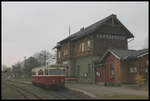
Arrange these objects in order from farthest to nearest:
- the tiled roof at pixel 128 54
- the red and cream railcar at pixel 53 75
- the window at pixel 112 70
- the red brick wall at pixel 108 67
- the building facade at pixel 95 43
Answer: the building facade at pixel 95 43 → the window at pixel 112 70 → the red brick wall at pixel 108 67 → the tiled roof at pixel 128 54 → the red and cream railcar at pixel 53 75

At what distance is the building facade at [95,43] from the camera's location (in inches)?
1457

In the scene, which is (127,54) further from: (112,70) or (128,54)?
(112,70)

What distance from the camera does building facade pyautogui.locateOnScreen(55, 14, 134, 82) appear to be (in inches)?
1457

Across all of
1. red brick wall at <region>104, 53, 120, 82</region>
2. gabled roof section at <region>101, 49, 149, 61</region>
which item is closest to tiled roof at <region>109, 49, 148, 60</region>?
gabled roof section at <region>101, 49, 149, 61</region>

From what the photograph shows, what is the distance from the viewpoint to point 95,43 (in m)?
37.1

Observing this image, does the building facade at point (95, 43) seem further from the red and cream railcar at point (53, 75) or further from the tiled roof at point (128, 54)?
the red and cream railcar at point (53, 75)

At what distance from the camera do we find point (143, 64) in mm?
27797

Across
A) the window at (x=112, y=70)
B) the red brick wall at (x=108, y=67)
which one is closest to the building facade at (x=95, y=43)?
the red brick wall at (x=108, y=67)

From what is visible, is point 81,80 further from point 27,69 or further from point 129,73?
point 27,69

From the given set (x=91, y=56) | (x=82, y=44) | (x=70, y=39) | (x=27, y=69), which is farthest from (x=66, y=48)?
(x=27, y=69)

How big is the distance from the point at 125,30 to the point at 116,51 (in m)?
9.77

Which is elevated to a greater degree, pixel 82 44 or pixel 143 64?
pixel 82 44

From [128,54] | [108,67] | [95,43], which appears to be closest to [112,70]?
[108,67]

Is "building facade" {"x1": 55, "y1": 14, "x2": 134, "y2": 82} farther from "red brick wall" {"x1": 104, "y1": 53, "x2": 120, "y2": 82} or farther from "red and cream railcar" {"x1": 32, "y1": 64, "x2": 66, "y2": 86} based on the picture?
"red and cream railcar" {"x1": 32, "y1": 64, "x2": 66, "y2": 86}
